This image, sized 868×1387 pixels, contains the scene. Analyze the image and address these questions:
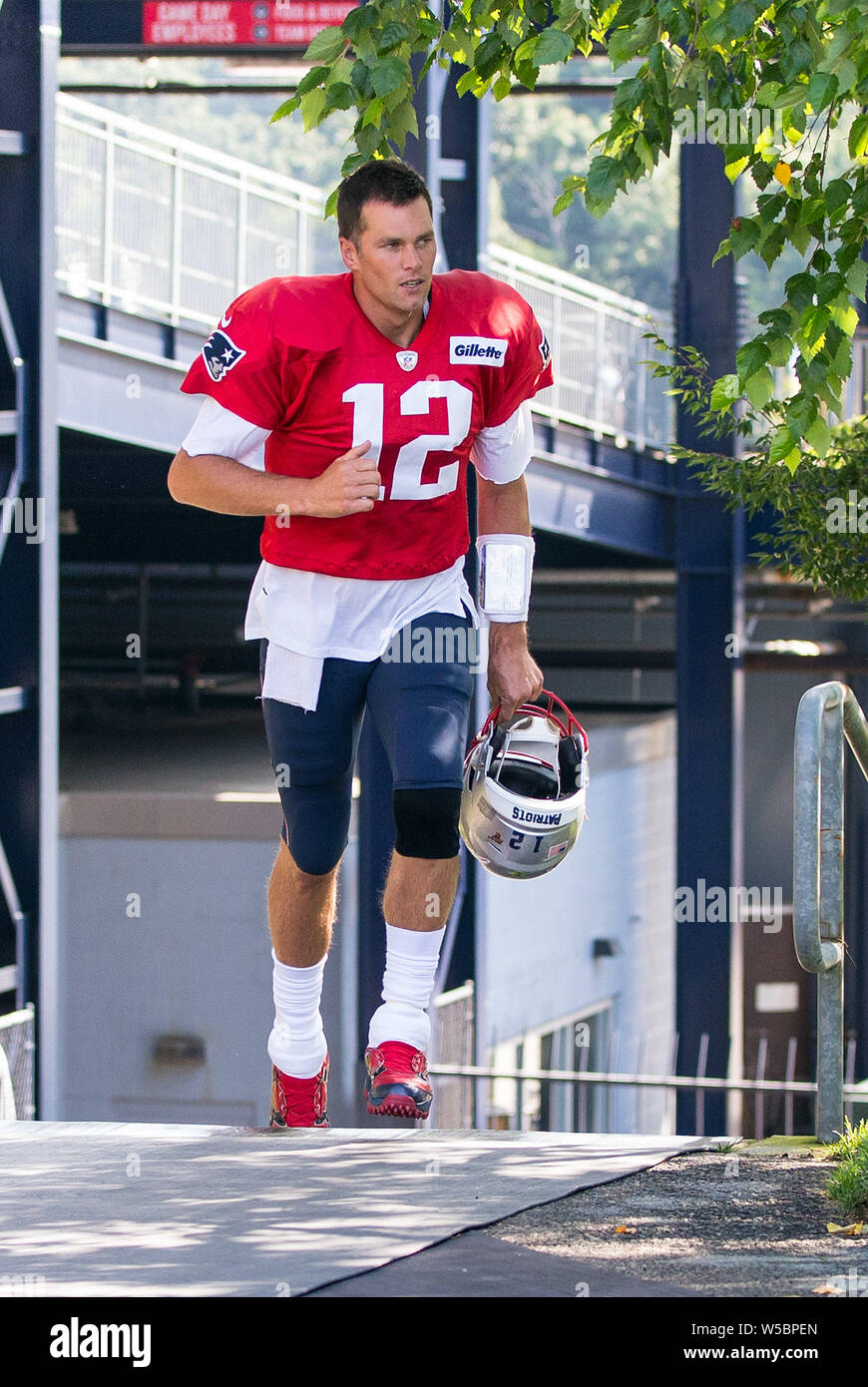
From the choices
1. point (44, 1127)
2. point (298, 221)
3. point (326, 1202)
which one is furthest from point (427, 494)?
point (298, 221)

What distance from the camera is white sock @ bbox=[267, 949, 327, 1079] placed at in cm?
454

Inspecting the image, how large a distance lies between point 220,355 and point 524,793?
3.91 feet

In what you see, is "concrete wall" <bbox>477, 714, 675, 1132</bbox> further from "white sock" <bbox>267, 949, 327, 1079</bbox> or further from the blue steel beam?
"white sock" <bbox>267, 949, 327, 1079</bbox>

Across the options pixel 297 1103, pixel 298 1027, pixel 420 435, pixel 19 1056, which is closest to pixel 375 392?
pixel 420 435

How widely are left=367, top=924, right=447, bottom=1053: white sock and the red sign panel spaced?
1171 cm

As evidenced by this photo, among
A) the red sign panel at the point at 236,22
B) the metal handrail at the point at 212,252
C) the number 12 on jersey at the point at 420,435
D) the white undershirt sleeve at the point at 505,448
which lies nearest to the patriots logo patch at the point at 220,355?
the number 12 on jersey at the point at 420,435

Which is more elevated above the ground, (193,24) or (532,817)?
(193,24)

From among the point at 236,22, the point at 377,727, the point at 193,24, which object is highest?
the point at 236,22

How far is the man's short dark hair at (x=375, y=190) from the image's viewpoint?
3.92 metres

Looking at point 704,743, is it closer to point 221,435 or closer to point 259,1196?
point 221,435

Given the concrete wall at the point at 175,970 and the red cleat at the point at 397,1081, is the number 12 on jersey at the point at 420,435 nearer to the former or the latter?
the red cleat at the point at 397,1081

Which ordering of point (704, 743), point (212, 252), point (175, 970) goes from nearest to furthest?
point (175, 970)
point (212, 252)
point (704, 743)

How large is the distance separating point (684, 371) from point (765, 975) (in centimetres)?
1378

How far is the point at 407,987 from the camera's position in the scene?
167 inches
